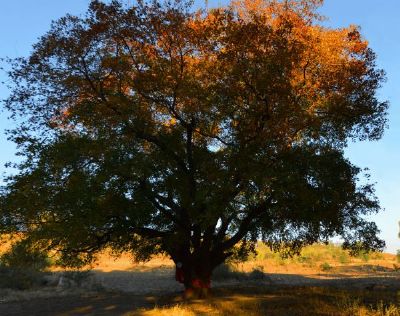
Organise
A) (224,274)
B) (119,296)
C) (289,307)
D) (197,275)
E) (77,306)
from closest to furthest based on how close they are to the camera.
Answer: (289,307), (197,275), (77,306), (119,296), (224,274)

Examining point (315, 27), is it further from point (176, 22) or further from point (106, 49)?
point (106, 49)

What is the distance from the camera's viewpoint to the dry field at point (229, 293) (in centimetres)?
1597

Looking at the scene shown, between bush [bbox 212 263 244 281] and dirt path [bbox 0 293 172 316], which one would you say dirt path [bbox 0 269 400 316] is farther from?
bush [bbox 212 263 244 281]

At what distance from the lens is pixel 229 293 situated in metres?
22.6

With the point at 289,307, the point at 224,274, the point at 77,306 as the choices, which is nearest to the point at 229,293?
the point at 289,307

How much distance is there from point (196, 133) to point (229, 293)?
7.70 meters

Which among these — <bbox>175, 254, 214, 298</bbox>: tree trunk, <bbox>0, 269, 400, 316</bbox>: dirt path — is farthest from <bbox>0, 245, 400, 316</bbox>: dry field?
<bbox>175, 254, 214, 298</bbox>: tree trunk

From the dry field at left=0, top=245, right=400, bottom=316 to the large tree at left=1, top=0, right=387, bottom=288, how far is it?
2.33m

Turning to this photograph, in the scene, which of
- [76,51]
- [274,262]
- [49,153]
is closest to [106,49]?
[76,51]

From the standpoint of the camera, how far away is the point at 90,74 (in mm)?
19250

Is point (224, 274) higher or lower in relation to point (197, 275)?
higher

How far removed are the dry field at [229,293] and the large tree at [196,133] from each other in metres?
2.33

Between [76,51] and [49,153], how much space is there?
4279 mm

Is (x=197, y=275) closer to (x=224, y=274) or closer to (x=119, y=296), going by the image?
(x=119, y=296)
